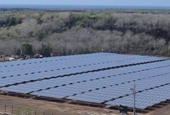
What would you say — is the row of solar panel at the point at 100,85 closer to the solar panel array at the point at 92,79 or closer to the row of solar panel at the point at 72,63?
the solar panel array at the point at 92,79

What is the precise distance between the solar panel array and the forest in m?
12.7

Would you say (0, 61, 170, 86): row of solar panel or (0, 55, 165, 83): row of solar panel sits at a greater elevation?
(0, 61, 170, 86): row of solar panel

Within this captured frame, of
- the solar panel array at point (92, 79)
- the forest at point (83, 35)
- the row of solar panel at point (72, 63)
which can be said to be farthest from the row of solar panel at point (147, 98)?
the forest at point (83, 35)

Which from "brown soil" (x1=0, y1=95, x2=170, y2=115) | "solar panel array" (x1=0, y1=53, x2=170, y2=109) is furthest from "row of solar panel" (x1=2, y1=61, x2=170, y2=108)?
"brown soil" (x1=0, y1=95, x2=170, y2=115)

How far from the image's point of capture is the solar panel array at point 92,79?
26.9 meters

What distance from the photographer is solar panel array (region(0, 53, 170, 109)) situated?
2694 centimetres

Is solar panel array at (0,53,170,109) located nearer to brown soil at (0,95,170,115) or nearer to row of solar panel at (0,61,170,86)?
row of solar panel at (0,61,170,86)

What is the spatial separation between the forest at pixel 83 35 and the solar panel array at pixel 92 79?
41.7 feet

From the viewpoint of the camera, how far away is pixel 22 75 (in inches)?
1348

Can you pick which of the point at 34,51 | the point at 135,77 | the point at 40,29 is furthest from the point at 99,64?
the point at 40,29

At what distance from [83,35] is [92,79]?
3448cm

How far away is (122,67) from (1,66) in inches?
469

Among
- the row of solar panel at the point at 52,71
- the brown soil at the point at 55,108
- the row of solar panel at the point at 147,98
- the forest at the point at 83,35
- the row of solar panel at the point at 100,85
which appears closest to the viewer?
the brown soil at the point at 55,108

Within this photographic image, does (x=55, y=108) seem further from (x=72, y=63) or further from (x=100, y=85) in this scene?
(x=72, y=63)
